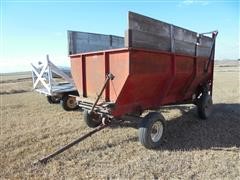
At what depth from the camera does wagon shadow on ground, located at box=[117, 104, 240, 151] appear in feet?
17.4

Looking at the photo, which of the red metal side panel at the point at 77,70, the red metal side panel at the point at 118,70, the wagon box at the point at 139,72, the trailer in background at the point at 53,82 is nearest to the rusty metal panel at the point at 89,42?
the wagon box at the point at 139,72

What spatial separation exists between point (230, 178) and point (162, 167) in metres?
0.99

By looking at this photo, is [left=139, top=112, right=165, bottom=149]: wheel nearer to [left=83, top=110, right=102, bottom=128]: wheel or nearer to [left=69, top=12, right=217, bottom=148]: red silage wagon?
[left=69, top=12, right=217, bottom=148]: red silage wagon

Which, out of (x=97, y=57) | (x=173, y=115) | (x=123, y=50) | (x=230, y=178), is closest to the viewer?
(x=230, y=178)

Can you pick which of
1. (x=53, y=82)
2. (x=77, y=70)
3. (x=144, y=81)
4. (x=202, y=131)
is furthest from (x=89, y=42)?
(x=202, y=131)

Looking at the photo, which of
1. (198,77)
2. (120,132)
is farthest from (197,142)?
(198,77)

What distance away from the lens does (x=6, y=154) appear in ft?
16.2

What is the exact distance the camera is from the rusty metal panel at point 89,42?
6.55m

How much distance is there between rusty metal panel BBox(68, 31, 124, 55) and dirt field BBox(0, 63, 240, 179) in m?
1.95

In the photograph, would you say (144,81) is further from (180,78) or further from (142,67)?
(180,78)

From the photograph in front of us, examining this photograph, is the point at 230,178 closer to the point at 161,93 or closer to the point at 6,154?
the point at 161,93

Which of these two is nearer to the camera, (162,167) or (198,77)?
(162,167)

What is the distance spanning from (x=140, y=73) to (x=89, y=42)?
259 centimetres

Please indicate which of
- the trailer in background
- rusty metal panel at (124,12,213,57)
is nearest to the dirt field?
the trailer in background
